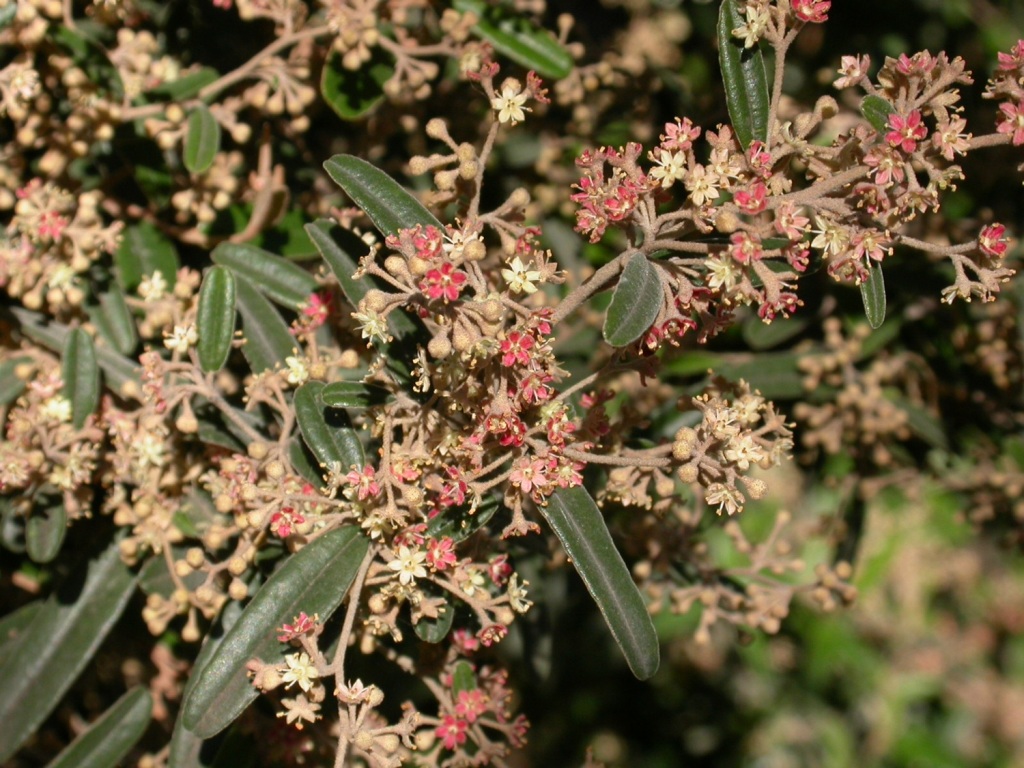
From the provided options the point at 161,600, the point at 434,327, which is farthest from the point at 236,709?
the point at 434,327

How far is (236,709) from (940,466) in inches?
99.1

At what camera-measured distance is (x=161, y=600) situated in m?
2.21

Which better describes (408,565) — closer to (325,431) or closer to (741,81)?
(325,431)

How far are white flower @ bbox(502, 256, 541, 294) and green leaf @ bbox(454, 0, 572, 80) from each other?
3.30ft

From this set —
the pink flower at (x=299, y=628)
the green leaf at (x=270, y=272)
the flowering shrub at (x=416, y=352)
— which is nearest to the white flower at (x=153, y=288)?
the flowering shrub at (x=416, y=352)

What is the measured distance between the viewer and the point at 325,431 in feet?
6.52

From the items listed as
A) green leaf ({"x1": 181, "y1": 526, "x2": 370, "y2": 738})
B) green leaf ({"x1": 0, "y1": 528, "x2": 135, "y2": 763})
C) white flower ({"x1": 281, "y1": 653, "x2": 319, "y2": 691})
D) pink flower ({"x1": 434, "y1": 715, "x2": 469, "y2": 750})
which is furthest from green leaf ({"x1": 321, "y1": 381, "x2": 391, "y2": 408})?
green leaf ({"x1": 0, "y1": 528, "x2": 135, "y2": 763})

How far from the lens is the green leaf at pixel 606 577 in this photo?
1.87m

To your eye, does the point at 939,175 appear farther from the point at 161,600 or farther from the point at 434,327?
the point at 161,600

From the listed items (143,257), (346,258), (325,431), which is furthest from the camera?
(143,257)

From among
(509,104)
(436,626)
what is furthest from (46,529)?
(509,104)

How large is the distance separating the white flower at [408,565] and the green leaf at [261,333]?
61 centimetres

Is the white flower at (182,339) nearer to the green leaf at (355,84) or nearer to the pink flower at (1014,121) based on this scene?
the green leaf at (355,84)

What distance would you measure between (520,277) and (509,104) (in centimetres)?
39
